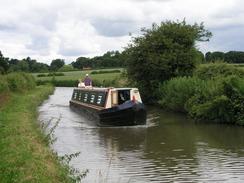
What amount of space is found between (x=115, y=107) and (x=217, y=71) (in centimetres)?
952

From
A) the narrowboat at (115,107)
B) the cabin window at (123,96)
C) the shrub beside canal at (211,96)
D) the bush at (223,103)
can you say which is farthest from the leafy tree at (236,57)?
the cabin window at (123,96)

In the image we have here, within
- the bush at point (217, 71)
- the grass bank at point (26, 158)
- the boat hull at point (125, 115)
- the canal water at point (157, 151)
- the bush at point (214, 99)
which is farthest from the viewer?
the bush at point (217, 71)

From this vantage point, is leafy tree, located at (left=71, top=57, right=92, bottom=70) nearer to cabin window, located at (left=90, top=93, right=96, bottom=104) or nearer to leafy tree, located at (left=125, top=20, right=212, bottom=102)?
leafy tree, located at (left=125, top=20, right=212, bottom=102)

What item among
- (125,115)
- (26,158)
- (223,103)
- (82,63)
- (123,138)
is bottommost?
(123,138)

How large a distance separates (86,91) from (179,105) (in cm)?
614

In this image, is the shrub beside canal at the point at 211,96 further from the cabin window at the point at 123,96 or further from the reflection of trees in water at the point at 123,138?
the reflection of trees in water at the point at 123,138

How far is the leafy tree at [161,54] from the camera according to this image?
37.1m

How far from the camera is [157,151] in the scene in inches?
675

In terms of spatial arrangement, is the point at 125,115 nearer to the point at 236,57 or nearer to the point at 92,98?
the point at 92,98

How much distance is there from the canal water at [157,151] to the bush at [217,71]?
550cm

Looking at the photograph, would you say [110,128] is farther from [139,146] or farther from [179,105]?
[179,105]

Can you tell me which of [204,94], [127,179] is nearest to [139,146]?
[127,179]

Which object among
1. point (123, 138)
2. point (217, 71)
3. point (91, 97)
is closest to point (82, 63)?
point (217, 71)

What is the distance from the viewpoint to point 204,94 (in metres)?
26.5
